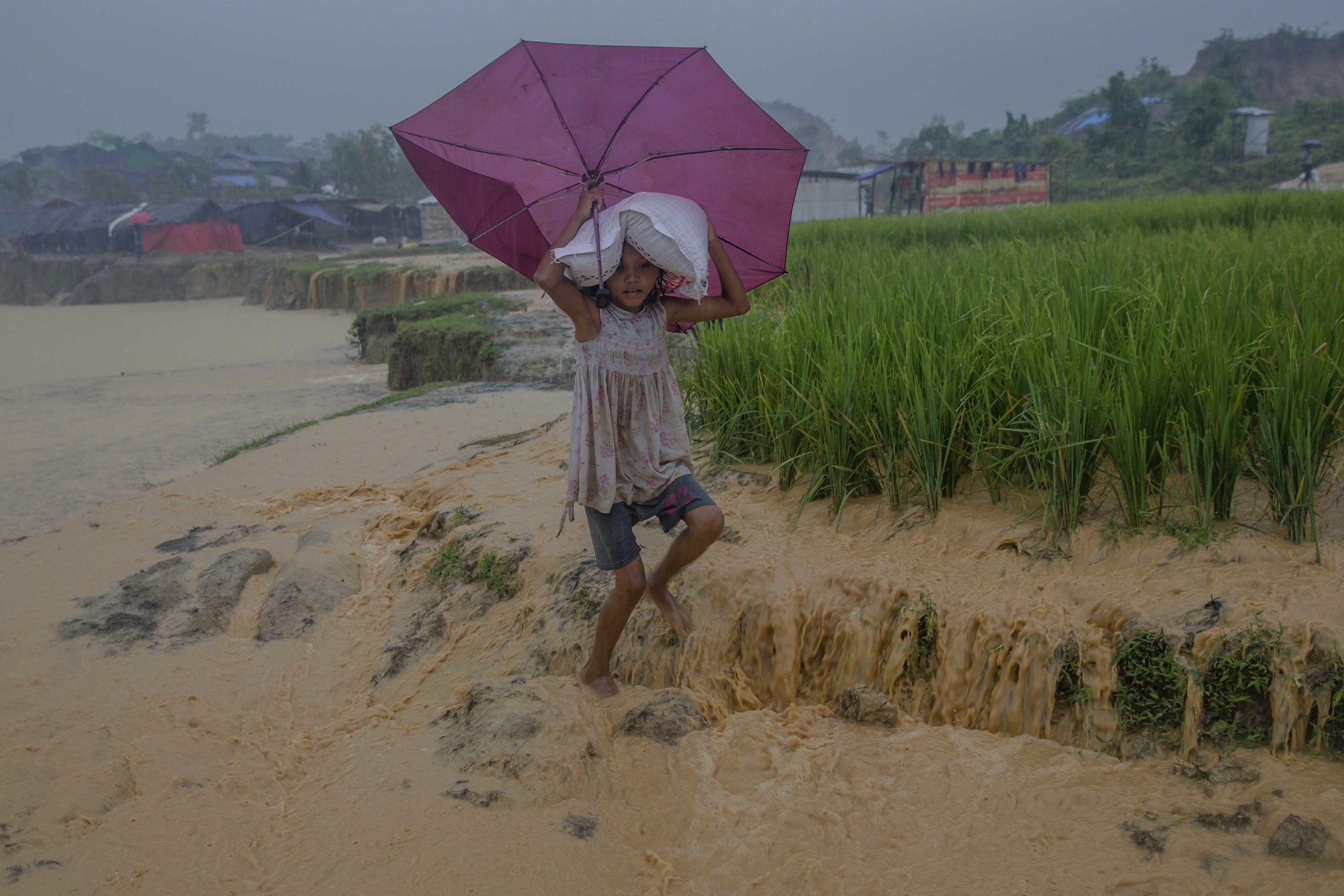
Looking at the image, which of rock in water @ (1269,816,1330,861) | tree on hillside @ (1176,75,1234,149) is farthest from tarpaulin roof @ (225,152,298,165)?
rock in water @ (1269,816,1330,861)

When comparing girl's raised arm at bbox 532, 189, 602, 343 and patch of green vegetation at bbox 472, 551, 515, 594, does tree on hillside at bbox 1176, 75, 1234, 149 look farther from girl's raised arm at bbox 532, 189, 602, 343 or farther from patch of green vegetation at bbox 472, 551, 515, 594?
girl's raised arm at bbox 532, 189, 602, 343

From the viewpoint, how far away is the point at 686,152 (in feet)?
8.43

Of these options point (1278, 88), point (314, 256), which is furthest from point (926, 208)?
point (1278, 88)

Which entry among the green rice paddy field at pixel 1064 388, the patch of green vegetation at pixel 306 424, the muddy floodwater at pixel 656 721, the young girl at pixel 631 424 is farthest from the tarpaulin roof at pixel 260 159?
the young girl at pixel 631 424

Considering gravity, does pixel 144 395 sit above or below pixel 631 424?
below

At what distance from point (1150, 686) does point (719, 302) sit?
1516mm

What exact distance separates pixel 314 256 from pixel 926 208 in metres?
19.3

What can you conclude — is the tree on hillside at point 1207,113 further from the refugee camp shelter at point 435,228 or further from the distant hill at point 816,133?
the distant hill at point 816,133

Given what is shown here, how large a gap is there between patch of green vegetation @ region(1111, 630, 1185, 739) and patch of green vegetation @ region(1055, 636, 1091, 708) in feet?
0.28

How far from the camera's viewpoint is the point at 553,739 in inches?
98.9

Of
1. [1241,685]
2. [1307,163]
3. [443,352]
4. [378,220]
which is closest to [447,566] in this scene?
[1241,685]

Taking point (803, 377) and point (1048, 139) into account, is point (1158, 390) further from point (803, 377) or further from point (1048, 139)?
point (1048, 139)

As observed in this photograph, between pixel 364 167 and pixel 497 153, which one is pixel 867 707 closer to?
pixel 497 153

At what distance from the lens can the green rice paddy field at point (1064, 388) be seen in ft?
8.41
